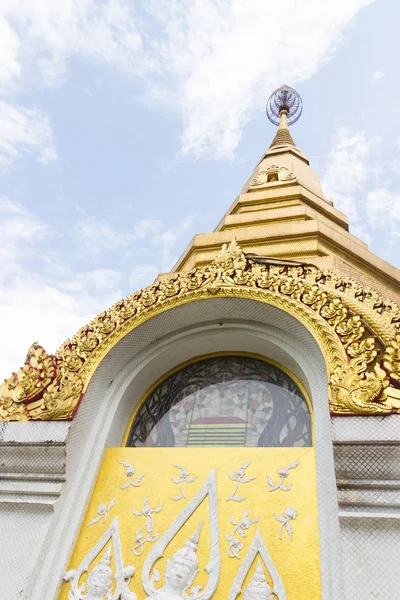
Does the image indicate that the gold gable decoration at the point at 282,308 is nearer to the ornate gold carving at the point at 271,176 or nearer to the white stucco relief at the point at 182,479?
the white stucco relief at the point at 182,479

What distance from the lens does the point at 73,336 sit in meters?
5.21

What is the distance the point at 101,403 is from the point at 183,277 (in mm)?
1660

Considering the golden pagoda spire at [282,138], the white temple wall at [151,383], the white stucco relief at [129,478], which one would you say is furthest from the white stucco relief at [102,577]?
the golden pagoda spire at [282,138]

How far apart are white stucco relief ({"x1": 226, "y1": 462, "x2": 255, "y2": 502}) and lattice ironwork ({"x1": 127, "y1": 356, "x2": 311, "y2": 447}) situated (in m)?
0.52

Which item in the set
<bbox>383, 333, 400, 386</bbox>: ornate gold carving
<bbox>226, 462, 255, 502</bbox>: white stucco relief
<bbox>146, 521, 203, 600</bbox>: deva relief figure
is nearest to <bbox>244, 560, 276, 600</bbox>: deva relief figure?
<bbox>146, 521, 203, 600</bbox>: deva relief figure

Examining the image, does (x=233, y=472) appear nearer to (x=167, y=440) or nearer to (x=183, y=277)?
(x=167, y=440)

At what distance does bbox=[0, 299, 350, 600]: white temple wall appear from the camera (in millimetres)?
3531

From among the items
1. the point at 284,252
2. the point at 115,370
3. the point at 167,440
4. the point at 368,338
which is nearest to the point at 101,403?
the point at 115,370

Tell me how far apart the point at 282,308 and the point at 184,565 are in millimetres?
2422

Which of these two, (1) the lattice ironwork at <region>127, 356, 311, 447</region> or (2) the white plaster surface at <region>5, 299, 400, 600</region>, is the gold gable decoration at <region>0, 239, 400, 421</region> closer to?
(2) the white plaster surface at <region>5, 299, 400, 600</region>

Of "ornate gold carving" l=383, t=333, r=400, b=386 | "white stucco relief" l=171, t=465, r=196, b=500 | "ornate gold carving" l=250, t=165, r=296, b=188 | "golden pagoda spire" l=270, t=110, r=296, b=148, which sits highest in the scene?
"golden pagoda spire" l=270, t=110, r=296, b=148

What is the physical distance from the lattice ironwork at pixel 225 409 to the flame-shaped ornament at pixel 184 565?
865mm

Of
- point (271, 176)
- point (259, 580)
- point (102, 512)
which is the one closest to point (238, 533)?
point (259, 580)

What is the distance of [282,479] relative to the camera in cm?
376
